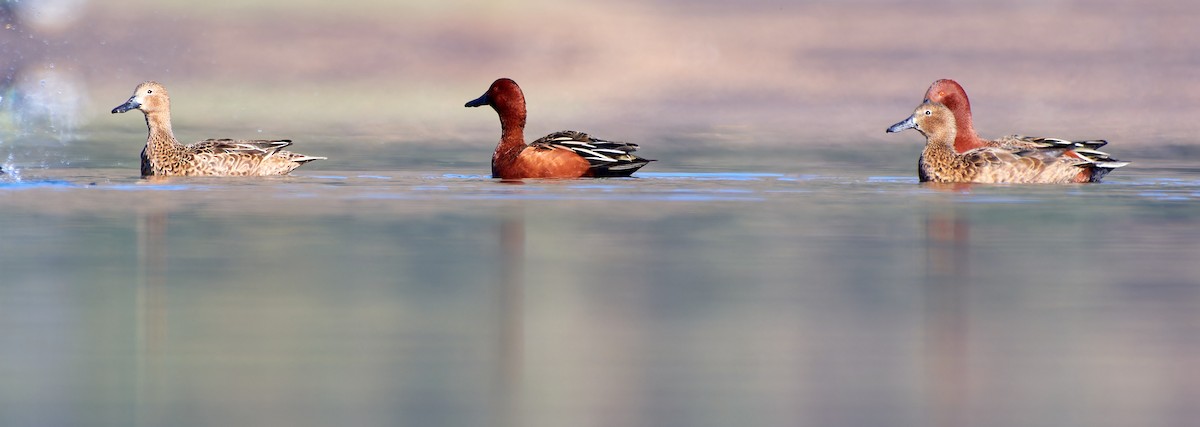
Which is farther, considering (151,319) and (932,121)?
(932,121)

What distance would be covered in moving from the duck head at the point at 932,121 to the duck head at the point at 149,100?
5.99m

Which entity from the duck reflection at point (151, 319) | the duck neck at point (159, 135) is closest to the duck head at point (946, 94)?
the duck neck at point (159, 135)

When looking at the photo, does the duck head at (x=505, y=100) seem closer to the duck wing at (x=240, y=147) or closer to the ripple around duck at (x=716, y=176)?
the ripple around duck at (x=716, y=176)

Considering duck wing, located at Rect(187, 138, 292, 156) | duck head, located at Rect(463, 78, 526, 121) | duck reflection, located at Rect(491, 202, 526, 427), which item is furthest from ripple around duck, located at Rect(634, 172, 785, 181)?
duck reflection, located at Rect(491, 202, 526, 427)

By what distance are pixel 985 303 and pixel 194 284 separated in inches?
116

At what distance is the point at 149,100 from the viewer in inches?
678

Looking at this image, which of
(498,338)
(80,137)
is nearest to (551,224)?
(498,338)

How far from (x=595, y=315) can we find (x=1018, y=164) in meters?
8.75

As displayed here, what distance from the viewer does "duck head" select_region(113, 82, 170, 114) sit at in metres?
17.1

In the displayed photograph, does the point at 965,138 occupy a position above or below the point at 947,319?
above

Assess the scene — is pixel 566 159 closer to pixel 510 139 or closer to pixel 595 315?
pixel 510 139

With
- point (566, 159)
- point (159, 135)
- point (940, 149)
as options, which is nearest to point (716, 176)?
point (566, 159)

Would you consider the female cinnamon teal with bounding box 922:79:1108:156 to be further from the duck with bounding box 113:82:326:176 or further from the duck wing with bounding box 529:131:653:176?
the duck with bounding box 113:82:326:176

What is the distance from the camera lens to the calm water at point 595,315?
5.38 meters
